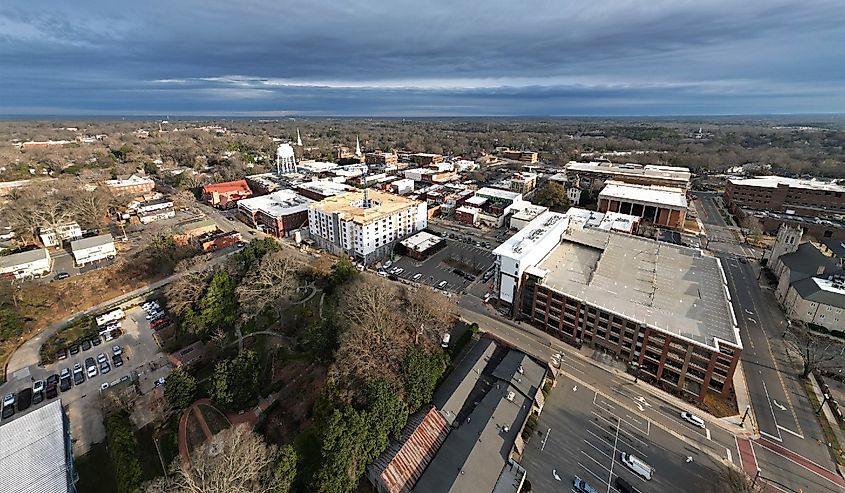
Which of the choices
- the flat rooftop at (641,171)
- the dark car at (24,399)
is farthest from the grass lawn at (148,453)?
the flat rooftop at (641,171)

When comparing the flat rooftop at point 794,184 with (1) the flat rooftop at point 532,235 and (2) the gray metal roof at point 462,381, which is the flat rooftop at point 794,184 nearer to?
(1) the flat rooftop at point 532,235

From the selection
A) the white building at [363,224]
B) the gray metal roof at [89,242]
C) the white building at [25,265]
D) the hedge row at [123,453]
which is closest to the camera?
the hedge row at [123,453]

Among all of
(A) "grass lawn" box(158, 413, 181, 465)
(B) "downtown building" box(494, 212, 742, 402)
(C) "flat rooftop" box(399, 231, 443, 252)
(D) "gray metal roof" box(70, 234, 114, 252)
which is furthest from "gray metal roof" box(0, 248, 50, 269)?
(B) "downtown building" box(494, 212, 742, 402)

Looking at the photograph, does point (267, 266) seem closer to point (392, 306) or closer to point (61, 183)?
point (392, 306)

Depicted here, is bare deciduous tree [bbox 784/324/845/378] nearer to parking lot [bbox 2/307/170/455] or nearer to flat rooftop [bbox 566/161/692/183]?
flat rooftop [bbox 566/161/692/183]

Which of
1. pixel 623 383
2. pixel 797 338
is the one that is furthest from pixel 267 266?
pixel 797 338

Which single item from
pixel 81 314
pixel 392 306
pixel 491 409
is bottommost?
pixel 81 314
